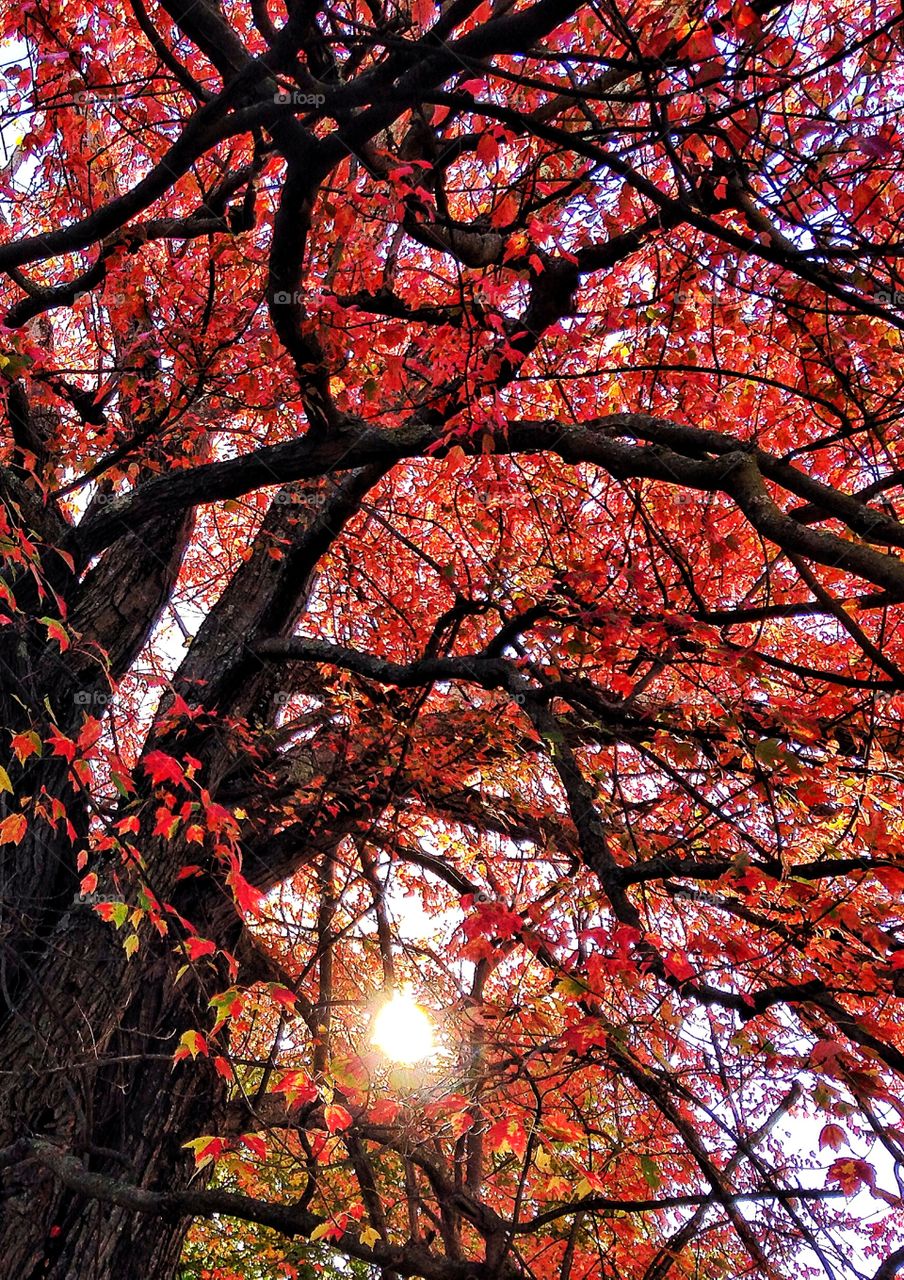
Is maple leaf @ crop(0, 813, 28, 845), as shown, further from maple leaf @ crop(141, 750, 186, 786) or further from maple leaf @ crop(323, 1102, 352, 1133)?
maple leaf @ crop(323, 1102, 352, 1133)

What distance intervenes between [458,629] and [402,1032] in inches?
108

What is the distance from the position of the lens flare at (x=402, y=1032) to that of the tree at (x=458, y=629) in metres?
0.17

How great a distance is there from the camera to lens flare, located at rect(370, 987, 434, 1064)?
5586 millimetres

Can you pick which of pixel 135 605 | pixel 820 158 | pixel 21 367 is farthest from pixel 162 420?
pixel 820 158

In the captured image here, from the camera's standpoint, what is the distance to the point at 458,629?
5961mm

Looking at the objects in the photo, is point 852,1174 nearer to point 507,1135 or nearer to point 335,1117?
point 507,1135

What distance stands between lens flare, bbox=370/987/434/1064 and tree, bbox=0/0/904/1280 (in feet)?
0.54

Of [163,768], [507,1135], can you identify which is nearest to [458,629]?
[163,768]

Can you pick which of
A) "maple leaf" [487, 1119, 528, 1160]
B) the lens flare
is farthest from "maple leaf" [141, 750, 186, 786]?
"maple leaf" [487, 1119, 528, 1160]

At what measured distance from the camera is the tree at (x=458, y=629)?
3744mm

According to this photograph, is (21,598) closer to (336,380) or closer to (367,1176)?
(336,380)

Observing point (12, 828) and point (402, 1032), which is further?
point (402, 1032)

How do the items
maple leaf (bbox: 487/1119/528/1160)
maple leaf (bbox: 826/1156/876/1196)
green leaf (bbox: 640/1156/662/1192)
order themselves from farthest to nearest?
maple leaf (bbox: 487/1119/528/1160) → green leaf (bbox: 640/1156/662/1192) → maple leaf (bbox: 826/1156/876/1196)

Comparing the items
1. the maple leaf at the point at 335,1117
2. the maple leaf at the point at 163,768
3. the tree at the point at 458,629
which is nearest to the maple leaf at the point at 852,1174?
the tree at the point at 458,629
